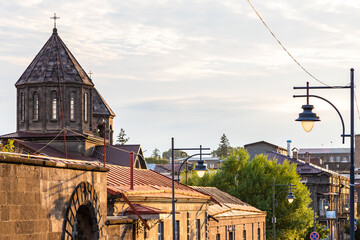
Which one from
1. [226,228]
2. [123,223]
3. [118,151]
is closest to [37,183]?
[123,223]

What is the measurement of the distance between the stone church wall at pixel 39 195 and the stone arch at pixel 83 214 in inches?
1.1

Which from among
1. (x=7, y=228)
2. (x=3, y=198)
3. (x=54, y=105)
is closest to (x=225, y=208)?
(x=54, y=105)

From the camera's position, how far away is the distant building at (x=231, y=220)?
46.6 metres

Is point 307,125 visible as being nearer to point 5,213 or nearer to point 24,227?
point 24,227

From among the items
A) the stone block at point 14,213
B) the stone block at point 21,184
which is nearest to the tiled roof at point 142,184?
the stone block at point 21,184

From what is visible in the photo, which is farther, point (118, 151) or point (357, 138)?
point (357, 138)

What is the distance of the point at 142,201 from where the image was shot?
105 feet

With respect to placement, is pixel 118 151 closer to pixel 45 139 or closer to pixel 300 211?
pixel 45 139

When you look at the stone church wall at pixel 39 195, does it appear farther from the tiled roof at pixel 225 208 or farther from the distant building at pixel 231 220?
the tiled roof at pixel 225 208

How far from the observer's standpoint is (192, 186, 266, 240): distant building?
46.6m

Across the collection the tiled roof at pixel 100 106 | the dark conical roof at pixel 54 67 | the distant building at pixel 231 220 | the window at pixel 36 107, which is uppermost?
the dark conical roof at pixel 54 67

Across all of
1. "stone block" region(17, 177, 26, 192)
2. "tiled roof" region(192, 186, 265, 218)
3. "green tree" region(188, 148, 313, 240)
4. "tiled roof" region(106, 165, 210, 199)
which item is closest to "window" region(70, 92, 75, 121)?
"tiled roof" region(192, 186, 265, 218)

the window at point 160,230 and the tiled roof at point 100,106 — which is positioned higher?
the tiled roof at point 100,106

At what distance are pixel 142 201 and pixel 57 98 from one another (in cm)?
2865
